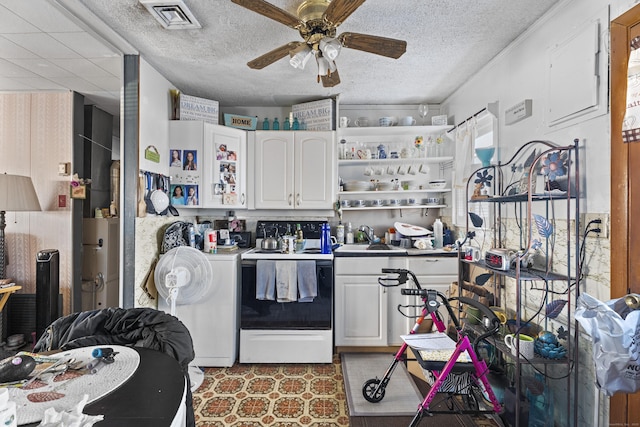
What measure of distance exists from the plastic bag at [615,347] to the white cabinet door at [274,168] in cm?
247

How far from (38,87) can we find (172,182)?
4.98 feet

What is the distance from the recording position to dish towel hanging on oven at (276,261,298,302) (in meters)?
2.82

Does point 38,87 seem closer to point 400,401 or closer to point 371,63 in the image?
point 371,63

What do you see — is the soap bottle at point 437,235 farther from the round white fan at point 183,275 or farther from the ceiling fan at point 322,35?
the round white fan at point 183,275

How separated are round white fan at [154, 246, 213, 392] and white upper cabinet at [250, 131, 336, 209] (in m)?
0.97

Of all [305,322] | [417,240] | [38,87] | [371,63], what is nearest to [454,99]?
[371,63]

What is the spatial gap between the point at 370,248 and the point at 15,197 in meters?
3.16

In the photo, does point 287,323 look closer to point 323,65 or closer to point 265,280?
Result: point 265,280

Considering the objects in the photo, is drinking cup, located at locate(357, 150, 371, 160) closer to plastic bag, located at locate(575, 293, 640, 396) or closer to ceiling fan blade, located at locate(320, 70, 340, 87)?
ceiling fan blade, located at locate(320, 70, 340, 87)

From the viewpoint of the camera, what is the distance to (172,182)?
303 cm

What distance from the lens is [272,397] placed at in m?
2.35

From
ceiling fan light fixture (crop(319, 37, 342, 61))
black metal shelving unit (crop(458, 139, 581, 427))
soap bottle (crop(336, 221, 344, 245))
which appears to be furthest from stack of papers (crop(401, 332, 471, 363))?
ceiling fan light fixture (crop(319, 37, 342, 61))

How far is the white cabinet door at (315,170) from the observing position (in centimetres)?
325

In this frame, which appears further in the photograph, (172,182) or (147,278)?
(172,182)
